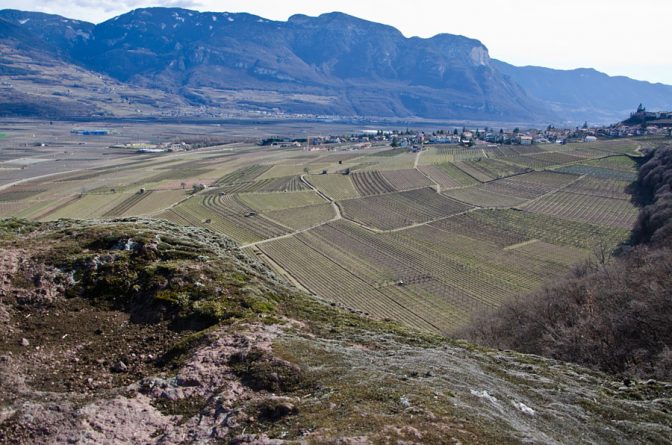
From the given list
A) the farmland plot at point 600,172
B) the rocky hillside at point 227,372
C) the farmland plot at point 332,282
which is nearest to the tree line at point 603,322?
the rocky hillside at point 227,372

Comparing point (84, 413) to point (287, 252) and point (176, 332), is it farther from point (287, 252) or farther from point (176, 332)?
point (287, 252)

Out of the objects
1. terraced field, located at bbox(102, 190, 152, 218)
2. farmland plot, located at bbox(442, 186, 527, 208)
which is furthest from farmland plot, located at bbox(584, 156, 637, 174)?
terraced field, located at bbox(102, 190, 152, 218)

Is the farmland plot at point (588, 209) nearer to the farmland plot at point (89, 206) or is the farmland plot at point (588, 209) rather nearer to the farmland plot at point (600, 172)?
the farmland plot at point (600, 172)

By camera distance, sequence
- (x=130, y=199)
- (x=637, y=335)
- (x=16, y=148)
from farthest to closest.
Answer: (x=16, y=148) → (x=130, y=199) → (x=637, y=335)

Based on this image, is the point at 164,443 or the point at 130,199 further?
the point at 130,199

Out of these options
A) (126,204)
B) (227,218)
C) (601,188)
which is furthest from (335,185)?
(601,188)

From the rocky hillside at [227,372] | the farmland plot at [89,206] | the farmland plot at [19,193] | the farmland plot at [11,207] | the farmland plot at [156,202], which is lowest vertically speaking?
the farmland plot at [11,207]

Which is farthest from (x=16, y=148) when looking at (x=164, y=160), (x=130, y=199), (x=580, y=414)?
(x=580, y=414)
